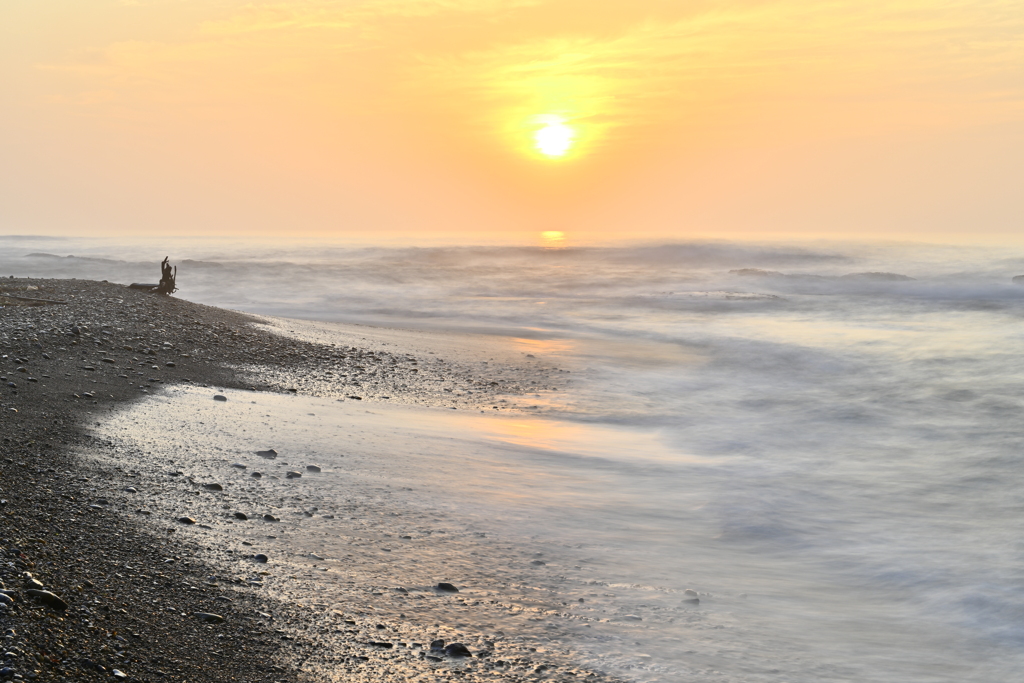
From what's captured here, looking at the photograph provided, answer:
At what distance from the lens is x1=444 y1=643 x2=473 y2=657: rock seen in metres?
4.02

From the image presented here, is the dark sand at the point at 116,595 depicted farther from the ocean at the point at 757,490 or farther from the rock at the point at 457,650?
the ocean at the point at 757,490

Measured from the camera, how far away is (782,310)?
99.2 feet

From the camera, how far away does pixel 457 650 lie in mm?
4035

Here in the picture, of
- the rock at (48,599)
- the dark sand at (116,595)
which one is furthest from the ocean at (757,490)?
the rock at (48,599)

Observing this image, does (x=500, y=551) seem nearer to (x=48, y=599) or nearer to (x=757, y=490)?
(x=48, y=599)

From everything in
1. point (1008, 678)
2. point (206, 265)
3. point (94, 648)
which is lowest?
point (1008, 678)

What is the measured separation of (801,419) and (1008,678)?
780cm

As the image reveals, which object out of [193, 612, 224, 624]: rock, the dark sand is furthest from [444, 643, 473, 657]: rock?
[193, 612, 224, 624]: rock

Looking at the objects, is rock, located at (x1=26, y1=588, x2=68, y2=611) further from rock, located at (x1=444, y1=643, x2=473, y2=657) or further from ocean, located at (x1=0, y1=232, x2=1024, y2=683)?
rock, located at (x1=444, y1=643, x2=473, y2=657)

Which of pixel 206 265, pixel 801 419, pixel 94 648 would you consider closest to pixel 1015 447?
pixel 801 419

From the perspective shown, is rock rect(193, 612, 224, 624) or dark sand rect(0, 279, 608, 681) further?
rock rect(193, 612, 224, 624)

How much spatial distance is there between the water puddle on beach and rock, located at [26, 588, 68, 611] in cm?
89

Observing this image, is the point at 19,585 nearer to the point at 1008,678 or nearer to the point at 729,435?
the point at 1008,678

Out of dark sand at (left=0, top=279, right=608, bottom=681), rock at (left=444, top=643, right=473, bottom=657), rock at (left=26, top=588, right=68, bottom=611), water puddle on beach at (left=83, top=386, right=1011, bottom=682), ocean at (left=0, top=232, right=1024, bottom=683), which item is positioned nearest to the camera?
dark sand at (left=0, top=279, right=608, bottom=681)
